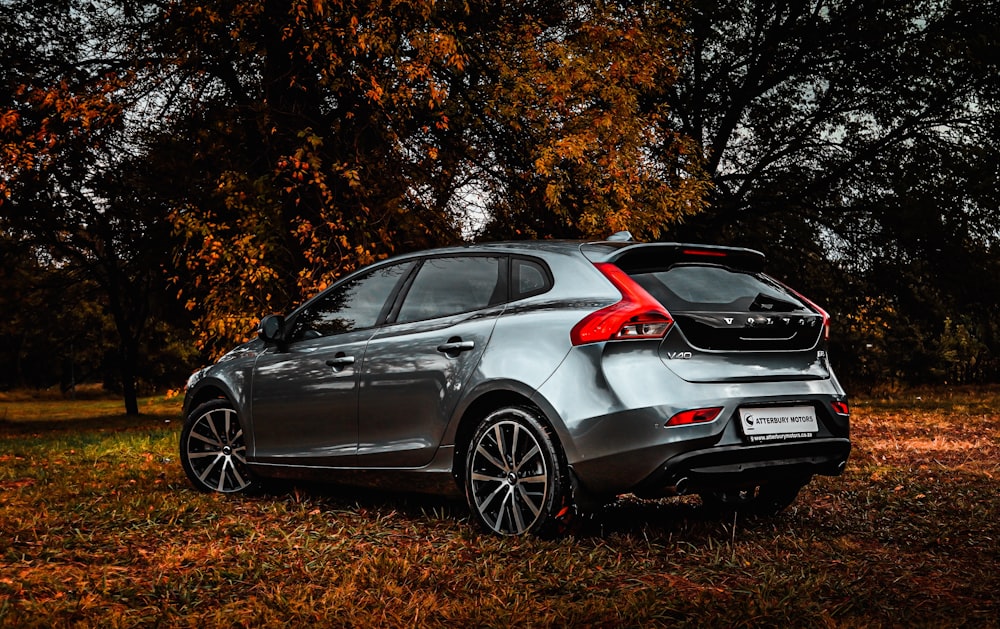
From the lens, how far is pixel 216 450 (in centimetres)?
729

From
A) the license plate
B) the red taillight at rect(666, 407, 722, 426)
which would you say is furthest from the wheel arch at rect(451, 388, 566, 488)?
the license plate

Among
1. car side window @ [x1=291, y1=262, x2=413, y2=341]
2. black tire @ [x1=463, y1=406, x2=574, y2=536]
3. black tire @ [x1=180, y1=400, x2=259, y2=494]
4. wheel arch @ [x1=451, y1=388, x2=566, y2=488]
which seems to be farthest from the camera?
black tire @ [x1=180, y1=400, x2=259, y2=494]

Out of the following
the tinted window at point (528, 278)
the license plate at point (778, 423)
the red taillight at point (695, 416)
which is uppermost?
the tinted window at point (528, 278)

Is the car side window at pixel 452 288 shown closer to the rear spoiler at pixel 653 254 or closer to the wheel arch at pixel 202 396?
the rear spoiler at pixel 653 254

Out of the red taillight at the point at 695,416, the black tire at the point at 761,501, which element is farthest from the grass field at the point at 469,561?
the red taillight at the point at 695,416

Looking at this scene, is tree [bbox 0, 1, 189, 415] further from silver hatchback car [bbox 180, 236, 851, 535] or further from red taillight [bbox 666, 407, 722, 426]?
red taillight [bbox 666, 407, 722, 426]

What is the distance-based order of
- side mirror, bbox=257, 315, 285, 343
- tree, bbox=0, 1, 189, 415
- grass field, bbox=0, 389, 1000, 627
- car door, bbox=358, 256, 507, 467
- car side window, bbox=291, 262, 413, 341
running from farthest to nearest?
1. tree, bbox=0, 1, 189, 415
2. side mirror, bbox=257, 315, 285, 343
3. car side window, bbox=291, 262, 413, 341
4. car door, bbox=358, 256, 507, 467
5. grass field, bbox=0, 389, 1000, 627

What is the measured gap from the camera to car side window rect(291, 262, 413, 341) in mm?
6504

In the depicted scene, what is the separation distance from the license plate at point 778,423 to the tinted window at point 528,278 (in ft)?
4.15

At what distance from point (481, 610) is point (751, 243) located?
16392 millimetres

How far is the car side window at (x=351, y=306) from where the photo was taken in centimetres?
650

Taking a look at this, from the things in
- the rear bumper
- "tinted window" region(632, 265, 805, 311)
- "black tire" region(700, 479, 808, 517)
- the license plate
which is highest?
"tinted window" region(632, 265, 805, 311)

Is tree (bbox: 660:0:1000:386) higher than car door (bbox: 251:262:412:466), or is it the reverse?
tree (bbox: 660:0:1000:386)

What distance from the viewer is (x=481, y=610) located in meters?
4.04
